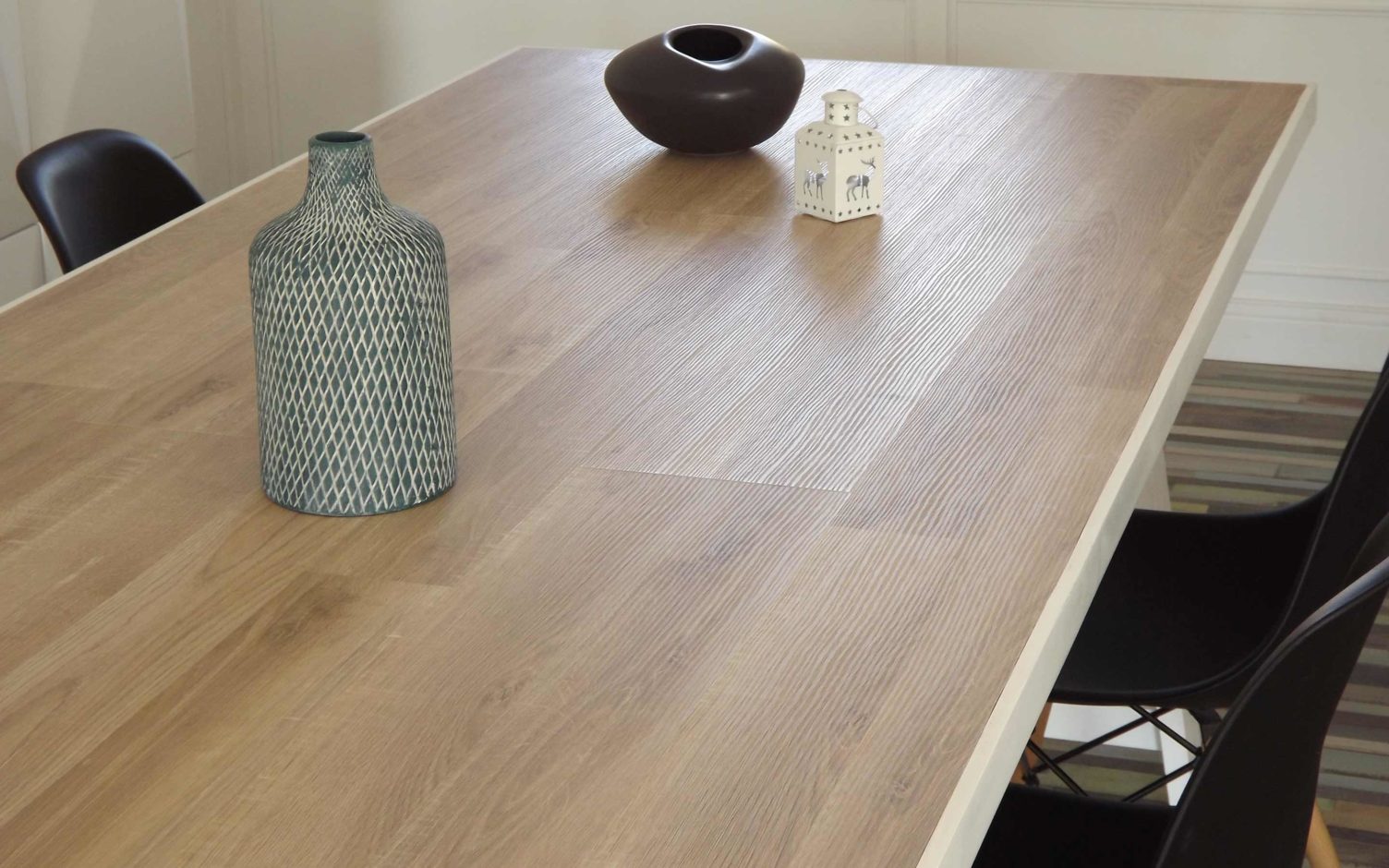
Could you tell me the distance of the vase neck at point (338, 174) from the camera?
1.24m

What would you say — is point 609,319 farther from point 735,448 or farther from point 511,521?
point 511,521

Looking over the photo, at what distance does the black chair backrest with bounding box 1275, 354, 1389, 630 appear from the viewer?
1.46 m

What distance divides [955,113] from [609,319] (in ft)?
3.20

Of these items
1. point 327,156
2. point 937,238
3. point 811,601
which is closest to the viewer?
point 811,601

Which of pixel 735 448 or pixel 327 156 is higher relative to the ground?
pixel 327 156

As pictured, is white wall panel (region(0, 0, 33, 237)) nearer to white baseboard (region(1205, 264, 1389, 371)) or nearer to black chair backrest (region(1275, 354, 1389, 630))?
white baseboard (region(1205, 264, 1389, 371))

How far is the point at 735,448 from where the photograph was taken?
1.39 metres

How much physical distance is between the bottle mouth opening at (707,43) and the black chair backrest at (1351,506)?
44.3 inches

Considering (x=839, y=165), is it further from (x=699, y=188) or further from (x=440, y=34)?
(x=440, y=34)

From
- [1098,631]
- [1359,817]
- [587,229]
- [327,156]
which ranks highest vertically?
[327,156]

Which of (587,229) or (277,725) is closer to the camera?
(277,725)

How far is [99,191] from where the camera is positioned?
2266 millimetres

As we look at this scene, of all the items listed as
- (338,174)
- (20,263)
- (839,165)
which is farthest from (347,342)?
(20,263)

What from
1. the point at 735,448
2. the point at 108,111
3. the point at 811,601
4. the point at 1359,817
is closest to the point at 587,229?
the point at 735,448
